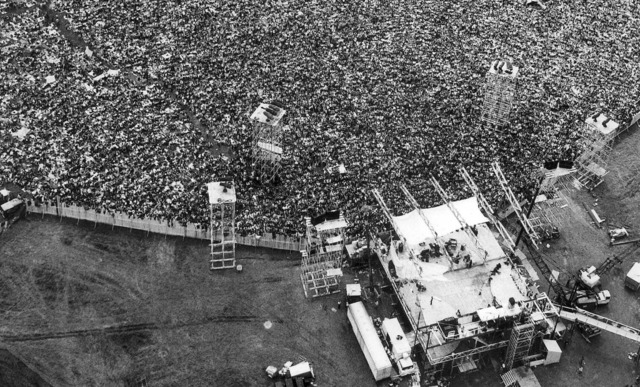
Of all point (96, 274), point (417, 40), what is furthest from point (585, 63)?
point (96, 274)

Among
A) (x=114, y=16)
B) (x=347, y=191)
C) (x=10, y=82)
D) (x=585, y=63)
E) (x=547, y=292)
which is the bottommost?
(x=547, y=292)

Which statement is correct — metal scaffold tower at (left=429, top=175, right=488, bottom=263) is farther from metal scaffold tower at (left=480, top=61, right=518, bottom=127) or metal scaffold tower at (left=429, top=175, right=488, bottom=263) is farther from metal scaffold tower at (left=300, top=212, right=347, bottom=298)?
metal scaffold tower at (left=480, top=61, right=518, bottom=127)

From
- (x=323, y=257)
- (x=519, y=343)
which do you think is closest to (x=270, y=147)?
(x=323, y=257)

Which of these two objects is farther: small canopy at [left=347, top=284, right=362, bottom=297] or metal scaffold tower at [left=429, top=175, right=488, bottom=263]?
metal scaffold tower at [left=429, top=175, right=488, bottom=263]

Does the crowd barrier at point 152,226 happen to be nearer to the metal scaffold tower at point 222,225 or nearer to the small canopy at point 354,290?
the metal scaffold tower at point 222,225

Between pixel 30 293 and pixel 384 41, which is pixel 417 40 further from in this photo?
pixel 30 293

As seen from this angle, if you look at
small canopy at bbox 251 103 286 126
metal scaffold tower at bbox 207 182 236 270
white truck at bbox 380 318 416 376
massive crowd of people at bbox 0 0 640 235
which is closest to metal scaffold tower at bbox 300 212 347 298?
massive crowd of people at bbox 0 0 640 235

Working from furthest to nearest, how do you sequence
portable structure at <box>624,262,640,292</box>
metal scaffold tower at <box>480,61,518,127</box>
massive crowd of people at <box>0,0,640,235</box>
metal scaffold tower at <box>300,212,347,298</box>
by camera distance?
metal scaffold tower at <box>480,61,518,127</box>
massive crowd of people at <box>0,0,640,235</box>
portable structure at <box>624,262,640,292</box>
metal scaffold tower at <box>300,212,347,298</box>
